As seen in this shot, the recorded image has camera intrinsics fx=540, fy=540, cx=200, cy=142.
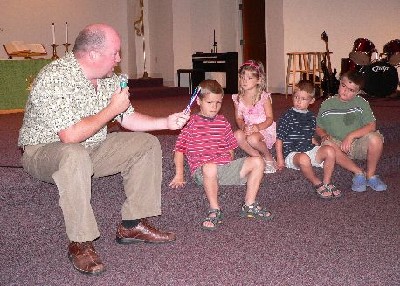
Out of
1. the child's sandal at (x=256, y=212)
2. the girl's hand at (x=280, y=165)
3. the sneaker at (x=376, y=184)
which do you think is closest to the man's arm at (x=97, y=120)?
the child's sandal at (x=256, y=212)

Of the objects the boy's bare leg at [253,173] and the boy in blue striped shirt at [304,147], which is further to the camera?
the boy in blue striped shirt at [304,147]

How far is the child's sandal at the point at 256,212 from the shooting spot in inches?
140

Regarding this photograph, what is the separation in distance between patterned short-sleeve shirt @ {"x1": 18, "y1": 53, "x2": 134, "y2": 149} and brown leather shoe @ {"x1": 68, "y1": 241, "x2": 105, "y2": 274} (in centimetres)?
57

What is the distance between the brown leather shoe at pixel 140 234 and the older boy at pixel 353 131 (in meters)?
1.74

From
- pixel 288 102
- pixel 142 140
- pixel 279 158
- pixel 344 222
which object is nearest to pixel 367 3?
pixel 288 102

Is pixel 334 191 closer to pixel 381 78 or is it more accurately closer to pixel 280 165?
pixel 280 165

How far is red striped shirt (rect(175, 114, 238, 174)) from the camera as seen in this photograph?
3535 mm

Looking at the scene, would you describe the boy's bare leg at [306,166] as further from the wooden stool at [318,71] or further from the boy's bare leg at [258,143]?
the wooden stool at [318,71]

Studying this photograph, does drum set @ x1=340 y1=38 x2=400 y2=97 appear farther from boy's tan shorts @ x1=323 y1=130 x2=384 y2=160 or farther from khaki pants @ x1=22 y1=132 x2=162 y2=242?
khaki pants @ x1=22 y1=132 x2=162 y2=242

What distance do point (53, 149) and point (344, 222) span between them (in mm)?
1893

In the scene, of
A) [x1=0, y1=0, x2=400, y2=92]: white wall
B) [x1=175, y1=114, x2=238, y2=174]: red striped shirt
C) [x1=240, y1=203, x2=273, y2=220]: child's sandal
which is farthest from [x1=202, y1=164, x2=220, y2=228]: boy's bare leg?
[x1=0, y1=0, x2=400, y2=92]: white wall

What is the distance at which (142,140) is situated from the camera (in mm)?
3016

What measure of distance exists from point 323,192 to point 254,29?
25.5 ft

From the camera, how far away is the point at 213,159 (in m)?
3.58
